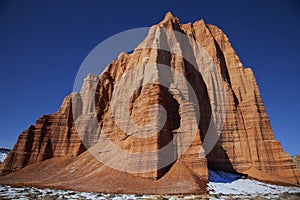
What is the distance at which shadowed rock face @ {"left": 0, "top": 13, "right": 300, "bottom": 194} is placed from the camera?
32938 millimetres

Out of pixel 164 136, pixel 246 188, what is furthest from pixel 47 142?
pixel 246 188

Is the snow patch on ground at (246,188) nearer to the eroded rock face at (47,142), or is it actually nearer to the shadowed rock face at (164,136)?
the shadowed rock face at (164,136)

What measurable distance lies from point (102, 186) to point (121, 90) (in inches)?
1109

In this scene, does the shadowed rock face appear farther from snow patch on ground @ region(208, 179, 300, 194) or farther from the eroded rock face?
snow patch on ground @ region(208, 179, 300, 194)

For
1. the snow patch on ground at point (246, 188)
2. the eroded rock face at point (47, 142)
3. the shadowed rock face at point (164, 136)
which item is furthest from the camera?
the eroded rock face at point (47, 142)

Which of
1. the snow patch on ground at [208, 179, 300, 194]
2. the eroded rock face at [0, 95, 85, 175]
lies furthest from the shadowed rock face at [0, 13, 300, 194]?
the snow patch on ground at [208, 179, 300, 194]

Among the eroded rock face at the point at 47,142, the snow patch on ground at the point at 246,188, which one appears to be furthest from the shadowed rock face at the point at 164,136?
the snow patch on ground at the point at 246,188

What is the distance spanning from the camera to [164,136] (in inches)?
1403

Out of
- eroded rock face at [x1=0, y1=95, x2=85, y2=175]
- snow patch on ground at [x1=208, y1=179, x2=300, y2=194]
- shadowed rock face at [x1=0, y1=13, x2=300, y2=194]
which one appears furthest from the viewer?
eroded rock face at [x1=0, y1=95, x2=85, y2=175]

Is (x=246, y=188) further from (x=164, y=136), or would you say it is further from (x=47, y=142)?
(x=47, y=142)

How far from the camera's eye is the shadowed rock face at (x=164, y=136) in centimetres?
3294

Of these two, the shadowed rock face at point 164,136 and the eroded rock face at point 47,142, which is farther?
the eroded rock face at point 47,142

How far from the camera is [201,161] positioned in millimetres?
33625

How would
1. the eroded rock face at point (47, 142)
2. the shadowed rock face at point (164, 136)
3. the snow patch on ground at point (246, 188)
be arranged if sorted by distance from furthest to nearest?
the eroded rock face at point (47, 142) < the shadowed rock face at point (164, 136) < the snow patch on ground at point (246, 188)
